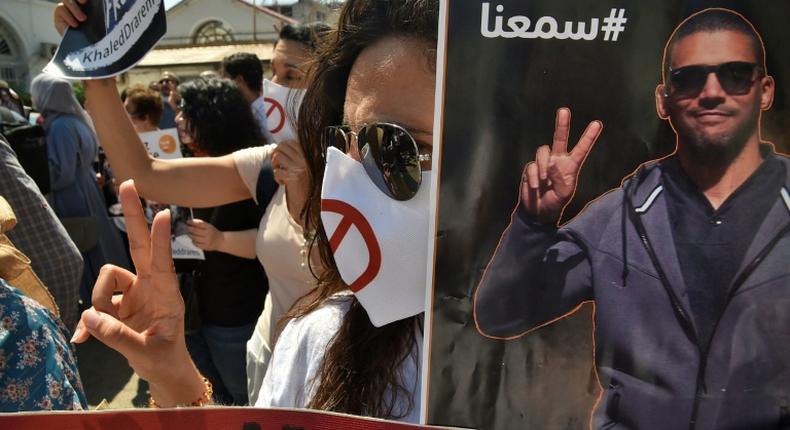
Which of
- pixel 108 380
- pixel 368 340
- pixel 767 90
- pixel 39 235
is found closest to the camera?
pixel 767 90

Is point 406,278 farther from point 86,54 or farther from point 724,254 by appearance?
point 86,54

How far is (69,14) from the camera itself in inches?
54.7

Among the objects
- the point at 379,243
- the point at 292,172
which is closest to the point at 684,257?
the point at 379,243

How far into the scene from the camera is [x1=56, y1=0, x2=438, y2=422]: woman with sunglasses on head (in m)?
0.90

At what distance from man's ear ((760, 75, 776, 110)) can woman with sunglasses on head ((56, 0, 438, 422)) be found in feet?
1.44

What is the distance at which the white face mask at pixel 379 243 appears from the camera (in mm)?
822

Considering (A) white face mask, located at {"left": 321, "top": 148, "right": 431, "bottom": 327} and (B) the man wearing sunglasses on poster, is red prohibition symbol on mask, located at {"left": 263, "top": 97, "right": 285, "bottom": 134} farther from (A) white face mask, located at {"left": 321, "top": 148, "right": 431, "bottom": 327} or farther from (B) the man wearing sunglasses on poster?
(B) the man wearing sunglasses on poster

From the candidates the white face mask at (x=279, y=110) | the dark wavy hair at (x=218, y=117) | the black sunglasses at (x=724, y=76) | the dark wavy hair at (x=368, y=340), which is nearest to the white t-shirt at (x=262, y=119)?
the dark wavy hair at (x=218, y=117)

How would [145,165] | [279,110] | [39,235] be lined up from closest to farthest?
[145,165] → [279,110] → [39,235]

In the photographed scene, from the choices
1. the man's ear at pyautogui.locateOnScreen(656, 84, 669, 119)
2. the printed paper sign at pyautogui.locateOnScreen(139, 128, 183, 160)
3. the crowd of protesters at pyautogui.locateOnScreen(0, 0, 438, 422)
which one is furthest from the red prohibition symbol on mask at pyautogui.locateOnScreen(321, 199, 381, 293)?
the printed paper sign at pyautogui.locateOnScreen(139, 128, 183, 160)

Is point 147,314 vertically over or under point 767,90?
under

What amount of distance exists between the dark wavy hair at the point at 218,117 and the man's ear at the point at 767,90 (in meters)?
2.42

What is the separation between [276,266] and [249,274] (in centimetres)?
57

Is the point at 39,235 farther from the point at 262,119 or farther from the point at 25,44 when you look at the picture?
the point at 25,44
